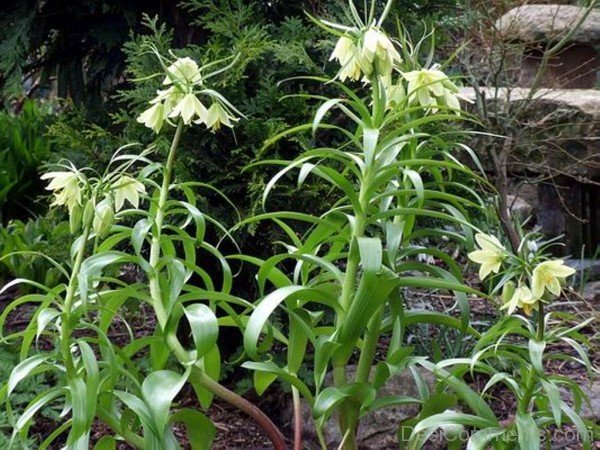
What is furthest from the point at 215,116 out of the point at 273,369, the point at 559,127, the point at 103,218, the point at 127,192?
the point at 559,127

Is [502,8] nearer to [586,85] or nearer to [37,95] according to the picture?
[586,85]

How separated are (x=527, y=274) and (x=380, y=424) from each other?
4.38 feet

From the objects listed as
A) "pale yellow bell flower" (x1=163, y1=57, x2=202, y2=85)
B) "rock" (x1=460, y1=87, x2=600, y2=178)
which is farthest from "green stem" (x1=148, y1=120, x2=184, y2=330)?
"rock" (x1=460, y1=87, x2=600, y2=178)

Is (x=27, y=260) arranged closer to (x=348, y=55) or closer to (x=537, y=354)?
(x=348, y=55)

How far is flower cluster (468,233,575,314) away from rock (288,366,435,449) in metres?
1.22

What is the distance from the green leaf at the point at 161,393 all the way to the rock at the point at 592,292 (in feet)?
11.1

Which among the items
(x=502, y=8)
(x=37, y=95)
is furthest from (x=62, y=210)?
(x=37, y=95)

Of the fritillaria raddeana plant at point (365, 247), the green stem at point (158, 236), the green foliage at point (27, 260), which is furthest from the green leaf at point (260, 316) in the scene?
the green foliage at point (27, 260)

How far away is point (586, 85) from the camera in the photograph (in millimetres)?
6609

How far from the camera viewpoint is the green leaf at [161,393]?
1930mm

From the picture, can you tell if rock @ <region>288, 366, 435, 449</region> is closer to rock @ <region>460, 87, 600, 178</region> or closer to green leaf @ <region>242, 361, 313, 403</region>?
green leaf @ <region>242, 361, 313, 403</region>

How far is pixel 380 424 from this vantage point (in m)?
3.08

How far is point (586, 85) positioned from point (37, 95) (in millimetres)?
5911

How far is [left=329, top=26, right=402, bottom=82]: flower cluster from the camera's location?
2.02 m
